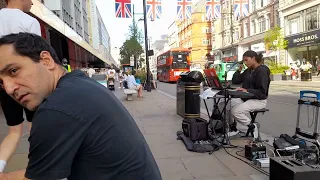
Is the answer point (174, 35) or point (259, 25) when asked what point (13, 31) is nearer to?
point (259, 25)

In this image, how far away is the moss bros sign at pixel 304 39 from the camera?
1196 inches

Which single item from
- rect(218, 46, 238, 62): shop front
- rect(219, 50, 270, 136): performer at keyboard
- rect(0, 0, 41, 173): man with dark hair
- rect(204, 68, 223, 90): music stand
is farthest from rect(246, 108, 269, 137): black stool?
rect(218, 46, 238, 62): shop front

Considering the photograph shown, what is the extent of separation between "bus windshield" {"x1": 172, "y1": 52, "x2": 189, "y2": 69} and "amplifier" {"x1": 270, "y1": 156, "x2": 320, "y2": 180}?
27759 mm

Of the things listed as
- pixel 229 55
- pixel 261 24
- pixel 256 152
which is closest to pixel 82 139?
pixel 256 152

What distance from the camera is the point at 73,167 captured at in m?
1.15

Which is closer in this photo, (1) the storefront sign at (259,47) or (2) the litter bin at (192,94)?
(2) the litter bin at (192,94)

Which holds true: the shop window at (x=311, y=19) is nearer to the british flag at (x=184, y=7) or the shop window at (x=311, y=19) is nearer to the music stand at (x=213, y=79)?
the british flag at (x=184, y=7)

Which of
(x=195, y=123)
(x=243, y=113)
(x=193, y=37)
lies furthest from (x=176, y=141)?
(x=193, y=37)

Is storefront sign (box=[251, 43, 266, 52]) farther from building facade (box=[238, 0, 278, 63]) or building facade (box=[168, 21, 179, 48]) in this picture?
building facade (box=[168, 21, 179, 48])

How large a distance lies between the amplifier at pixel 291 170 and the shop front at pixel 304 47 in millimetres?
30732

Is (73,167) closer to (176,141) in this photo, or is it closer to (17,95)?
(17,95)

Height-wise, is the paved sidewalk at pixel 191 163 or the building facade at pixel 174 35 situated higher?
the building facade at pixel 174 35

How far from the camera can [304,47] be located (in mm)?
33781

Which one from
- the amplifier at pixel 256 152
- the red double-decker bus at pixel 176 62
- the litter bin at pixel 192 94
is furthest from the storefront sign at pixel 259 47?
the amplifier at pixel 256 152
